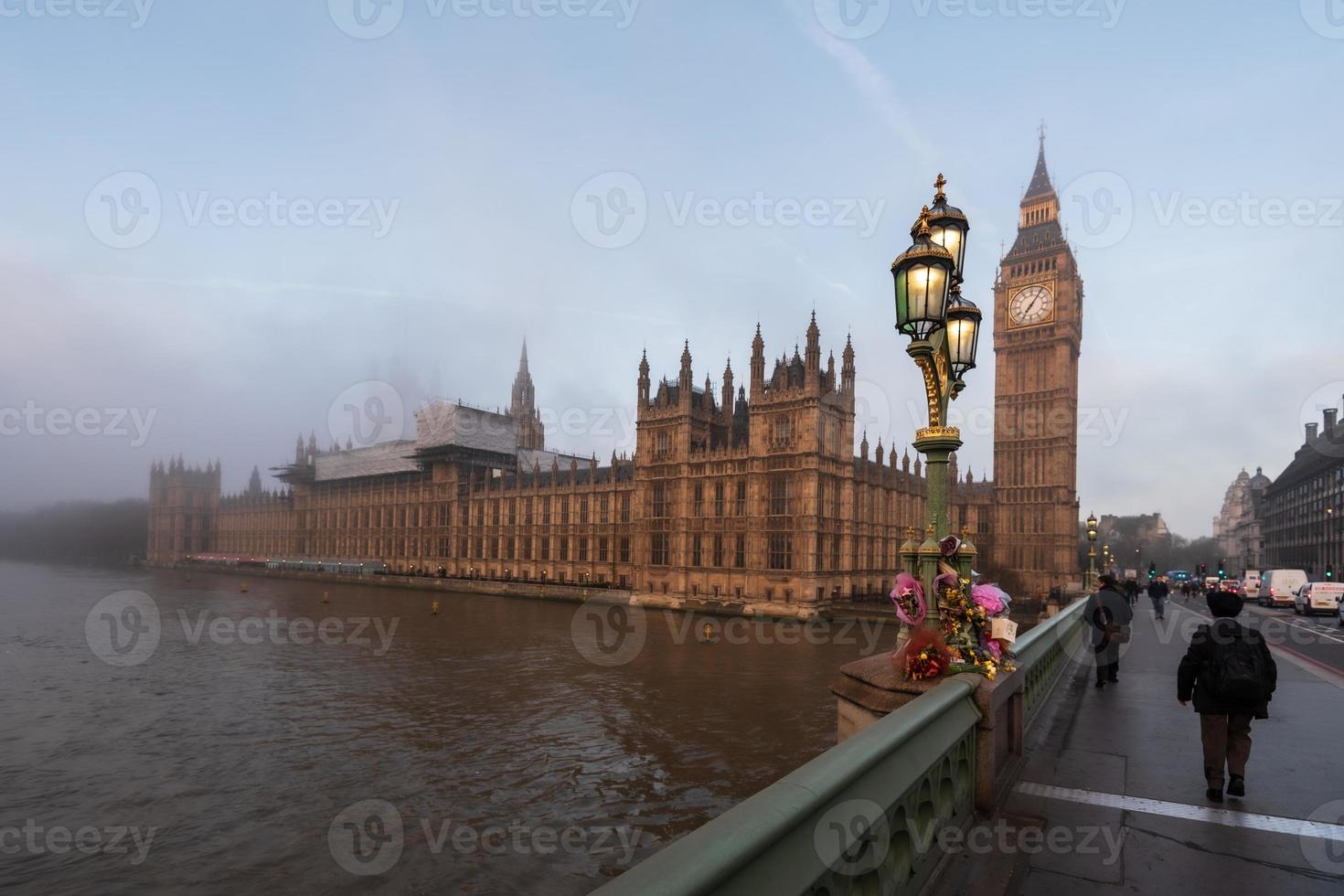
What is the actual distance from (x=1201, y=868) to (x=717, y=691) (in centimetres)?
1983

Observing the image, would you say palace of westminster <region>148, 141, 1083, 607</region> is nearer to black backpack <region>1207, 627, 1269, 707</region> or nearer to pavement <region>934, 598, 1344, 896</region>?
pavement <region>934, 598, 1344, 896</region>

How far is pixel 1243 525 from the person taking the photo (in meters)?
139

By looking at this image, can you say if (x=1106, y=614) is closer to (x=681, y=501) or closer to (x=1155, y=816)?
(x=1155, y=816)

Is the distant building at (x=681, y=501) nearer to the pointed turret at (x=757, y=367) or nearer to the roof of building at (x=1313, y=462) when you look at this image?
the pointed turret at (x=757, y=367)

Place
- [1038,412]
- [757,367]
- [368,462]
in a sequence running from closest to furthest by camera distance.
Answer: [757,367]
[1038,412]
[368,462]

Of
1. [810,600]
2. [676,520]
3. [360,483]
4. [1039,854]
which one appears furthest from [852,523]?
[360,483]

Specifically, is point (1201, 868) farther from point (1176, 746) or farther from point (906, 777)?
point (1176, 746)

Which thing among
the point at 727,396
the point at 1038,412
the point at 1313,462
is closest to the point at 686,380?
the point at 727,396

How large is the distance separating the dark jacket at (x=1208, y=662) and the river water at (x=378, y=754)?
8.30 meters

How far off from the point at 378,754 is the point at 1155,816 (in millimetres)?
16020

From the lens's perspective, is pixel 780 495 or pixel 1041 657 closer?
pixel 1041 657

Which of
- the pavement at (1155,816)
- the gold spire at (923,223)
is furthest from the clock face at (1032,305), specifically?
the gold spire at (923,223)

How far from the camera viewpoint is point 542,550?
72438 millimetres

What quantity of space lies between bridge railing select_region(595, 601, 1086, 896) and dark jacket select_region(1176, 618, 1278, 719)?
205 centimetres
